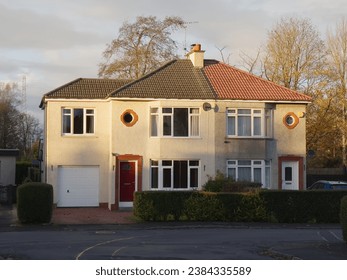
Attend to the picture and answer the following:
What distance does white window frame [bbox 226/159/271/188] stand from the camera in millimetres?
33594

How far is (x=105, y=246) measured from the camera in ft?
59.4

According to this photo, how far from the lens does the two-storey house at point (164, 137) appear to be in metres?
32.8

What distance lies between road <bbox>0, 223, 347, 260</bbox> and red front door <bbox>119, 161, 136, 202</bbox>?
686 cm

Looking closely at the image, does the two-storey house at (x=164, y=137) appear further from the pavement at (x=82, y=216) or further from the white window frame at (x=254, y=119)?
the pavement at (x=82, y=216)

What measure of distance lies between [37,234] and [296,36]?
32.3 m

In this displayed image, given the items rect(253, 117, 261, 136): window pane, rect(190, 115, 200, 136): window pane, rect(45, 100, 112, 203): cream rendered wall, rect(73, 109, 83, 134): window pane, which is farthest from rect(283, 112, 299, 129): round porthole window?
rect(73, 109, 83, 134): window pane

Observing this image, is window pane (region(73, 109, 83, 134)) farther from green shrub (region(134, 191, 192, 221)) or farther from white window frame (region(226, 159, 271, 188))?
white window frame (region(226, 159, 271, 188))

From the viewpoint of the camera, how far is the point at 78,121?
111 feet

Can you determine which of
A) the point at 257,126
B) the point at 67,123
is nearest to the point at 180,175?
the point at 257,126

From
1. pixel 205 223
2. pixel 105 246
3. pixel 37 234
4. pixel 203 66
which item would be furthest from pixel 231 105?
pixel 105 246

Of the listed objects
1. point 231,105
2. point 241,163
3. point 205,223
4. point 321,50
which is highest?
point 321,50

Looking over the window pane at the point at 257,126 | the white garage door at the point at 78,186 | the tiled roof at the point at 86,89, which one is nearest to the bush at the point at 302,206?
the window pane at the point at 257,126

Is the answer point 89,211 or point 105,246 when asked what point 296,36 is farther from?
point 105,246

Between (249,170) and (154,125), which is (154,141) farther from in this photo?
(249,170)
